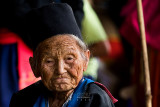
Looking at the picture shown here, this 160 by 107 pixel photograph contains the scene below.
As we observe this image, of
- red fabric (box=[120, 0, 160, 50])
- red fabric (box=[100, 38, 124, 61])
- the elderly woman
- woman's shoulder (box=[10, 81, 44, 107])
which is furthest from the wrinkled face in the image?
red fabric (box=[100, 38, 124, 61])

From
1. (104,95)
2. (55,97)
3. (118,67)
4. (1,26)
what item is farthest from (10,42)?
(118,67)

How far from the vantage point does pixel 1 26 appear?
2.55m

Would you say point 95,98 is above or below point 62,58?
below

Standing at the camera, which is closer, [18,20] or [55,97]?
[55,97]

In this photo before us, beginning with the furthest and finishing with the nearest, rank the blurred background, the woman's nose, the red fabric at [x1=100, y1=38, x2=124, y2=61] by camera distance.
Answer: the red fabric at [x1=100, y1=38, x2=124, y2=61] < the blurred background < the woman's nose

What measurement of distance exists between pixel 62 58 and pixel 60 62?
0.02 m

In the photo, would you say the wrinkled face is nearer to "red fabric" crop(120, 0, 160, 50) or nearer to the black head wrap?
the black head wrap

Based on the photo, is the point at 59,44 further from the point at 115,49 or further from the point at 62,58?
the point at 115,49

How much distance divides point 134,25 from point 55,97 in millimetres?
1573

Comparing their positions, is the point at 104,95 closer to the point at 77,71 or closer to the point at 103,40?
the point at 77,71

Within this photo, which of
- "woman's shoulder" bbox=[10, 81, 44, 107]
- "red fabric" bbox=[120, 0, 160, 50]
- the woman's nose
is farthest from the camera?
"red fabric" bbox=[120, 0, 160, 50]

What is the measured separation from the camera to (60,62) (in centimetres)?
150

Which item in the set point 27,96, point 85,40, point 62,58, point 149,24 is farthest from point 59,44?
point 149,24

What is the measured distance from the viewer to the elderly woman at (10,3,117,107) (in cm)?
151
